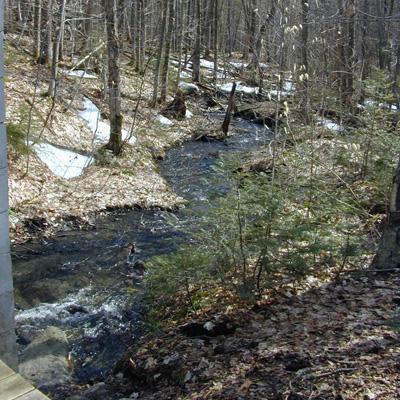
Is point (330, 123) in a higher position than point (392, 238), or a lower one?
lower

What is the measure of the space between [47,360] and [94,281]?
93.8 inches

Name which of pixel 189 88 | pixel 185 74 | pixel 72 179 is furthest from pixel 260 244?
pixel 185 74

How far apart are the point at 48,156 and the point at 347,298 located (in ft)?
29.5

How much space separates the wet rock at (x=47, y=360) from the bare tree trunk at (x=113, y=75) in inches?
331

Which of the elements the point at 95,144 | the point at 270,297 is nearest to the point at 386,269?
the point at 270,297

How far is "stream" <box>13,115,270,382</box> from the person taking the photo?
6.36 m

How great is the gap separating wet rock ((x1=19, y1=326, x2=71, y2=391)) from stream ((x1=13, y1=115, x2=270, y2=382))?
185 millimetres

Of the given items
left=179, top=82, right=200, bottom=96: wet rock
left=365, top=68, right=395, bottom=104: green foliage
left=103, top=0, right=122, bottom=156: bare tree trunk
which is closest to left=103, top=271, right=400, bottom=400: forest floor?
left=365, top=68, right=395, bottom=104: green foliage

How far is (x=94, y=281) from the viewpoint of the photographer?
26.3 feet

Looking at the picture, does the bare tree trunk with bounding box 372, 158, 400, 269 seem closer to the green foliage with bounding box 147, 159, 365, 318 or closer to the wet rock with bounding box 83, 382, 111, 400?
the green foliage with bounding box 147, 159, 365, 318

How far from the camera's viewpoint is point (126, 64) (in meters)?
27.6

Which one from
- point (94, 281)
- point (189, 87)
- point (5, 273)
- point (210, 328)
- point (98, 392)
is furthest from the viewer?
point (189, 87)

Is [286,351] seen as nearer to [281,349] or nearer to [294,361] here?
[281,349]

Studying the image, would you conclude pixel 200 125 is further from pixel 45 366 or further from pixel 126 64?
pixel 45 366
